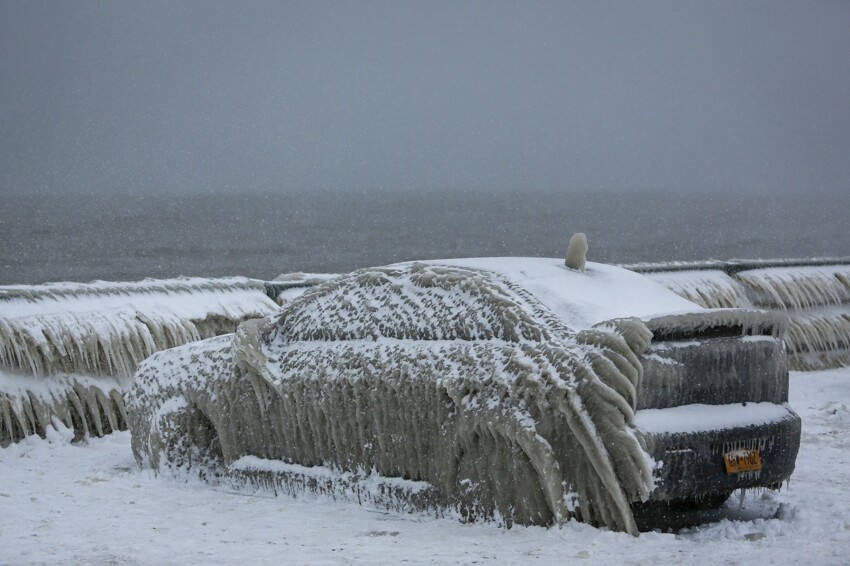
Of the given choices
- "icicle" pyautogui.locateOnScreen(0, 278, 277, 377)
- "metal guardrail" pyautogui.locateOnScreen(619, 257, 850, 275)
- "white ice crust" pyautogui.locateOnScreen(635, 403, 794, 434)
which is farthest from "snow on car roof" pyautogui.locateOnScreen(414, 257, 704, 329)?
"metal guardrail" pyautogui.locateOnScreen(619, 257, 850, 275)

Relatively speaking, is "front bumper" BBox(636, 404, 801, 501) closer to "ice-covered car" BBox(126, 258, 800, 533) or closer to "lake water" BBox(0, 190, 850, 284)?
"ice-covered car" BBox(126, 258, 800, 533)

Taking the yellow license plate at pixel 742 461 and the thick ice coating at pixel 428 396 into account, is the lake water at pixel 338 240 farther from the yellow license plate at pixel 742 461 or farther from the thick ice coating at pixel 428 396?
the yellow license plate at pixel 742 461

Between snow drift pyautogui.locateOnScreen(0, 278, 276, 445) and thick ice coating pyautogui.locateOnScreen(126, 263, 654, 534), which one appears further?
snow drift pyautogui.locateOnScreen(0, 278, 276, 445)

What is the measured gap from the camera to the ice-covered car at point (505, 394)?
18.1 feet

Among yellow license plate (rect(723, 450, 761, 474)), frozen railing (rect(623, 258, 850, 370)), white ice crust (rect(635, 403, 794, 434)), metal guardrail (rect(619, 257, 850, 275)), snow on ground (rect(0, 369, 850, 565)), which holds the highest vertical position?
metal guardrail (rect(619, 257, 850, 275))

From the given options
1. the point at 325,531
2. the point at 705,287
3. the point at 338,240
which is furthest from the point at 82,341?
the point at 338,240

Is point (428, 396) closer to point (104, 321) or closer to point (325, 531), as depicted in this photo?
point (325, 531)

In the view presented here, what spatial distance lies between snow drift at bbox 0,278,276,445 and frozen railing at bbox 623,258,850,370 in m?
5.03

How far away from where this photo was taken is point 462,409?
5.94 m

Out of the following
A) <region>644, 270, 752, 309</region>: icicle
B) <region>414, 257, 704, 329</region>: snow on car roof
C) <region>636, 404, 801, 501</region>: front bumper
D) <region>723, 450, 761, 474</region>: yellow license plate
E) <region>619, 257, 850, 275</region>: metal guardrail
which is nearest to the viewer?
<region>636, 404, 801, 501</region>: front bumper

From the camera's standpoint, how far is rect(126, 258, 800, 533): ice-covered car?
553 cm

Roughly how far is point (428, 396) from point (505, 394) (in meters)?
0.55

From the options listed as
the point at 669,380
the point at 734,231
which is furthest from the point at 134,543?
the point at 734,231

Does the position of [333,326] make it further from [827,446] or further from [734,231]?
[734,231]
